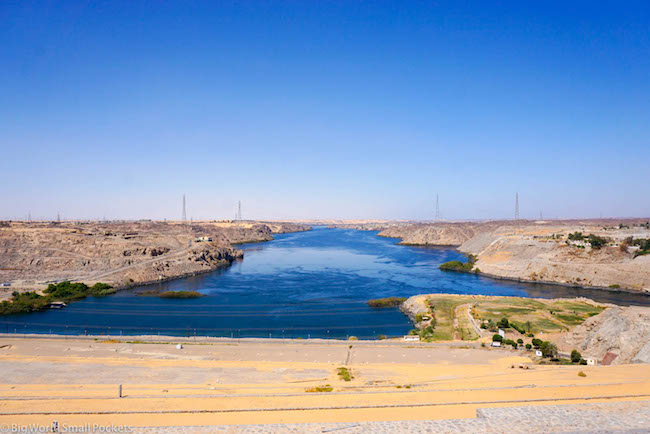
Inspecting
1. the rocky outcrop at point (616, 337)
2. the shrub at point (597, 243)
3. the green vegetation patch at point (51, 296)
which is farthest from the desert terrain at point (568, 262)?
the green vegetation patch at point (51, 296)

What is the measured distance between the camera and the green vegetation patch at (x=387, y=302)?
46625mm

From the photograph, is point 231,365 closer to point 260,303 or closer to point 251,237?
point 260,303

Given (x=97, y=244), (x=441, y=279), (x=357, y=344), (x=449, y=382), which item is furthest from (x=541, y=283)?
(x=97, y=244)

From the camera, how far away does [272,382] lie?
17.9 metres

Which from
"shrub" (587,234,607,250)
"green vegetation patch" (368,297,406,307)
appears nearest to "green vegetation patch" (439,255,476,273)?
"shrub" (587,234,607,250)

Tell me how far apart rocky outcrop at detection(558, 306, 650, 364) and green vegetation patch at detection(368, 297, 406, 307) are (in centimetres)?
1973

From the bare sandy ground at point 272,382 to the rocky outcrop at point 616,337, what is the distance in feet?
14.6

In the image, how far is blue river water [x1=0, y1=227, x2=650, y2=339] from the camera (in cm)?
3794

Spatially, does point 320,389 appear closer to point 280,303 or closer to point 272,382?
point 272,382

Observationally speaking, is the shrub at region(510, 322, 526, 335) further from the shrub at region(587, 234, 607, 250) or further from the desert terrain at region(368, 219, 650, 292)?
the shrub at region(587, 234, 607, 250)

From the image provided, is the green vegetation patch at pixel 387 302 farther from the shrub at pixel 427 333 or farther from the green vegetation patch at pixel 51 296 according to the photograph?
the green vegetation patch at pixel 51 296

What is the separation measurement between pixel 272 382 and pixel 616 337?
69.5 ft

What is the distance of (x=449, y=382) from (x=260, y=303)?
34601 millimetres

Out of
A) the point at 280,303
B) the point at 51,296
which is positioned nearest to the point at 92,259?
the point at 51,296
